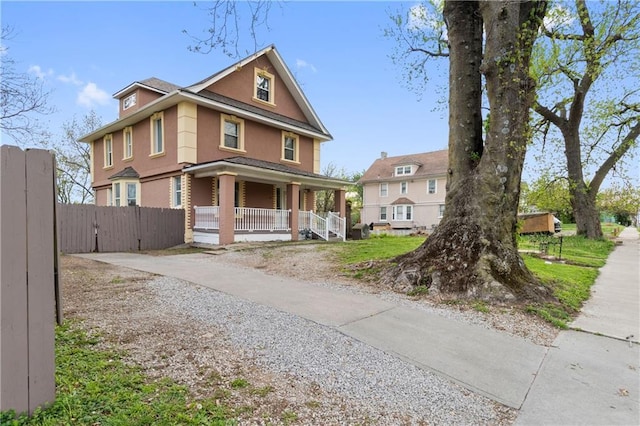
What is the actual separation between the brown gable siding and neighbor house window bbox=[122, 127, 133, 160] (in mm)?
5643

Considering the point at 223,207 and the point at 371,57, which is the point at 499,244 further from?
the point at 223,207

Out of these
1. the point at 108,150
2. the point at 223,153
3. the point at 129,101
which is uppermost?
the point at 129,101

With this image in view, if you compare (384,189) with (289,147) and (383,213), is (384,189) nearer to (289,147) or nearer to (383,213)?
(383,213)

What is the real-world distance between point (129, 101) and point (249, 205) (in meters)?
8.68

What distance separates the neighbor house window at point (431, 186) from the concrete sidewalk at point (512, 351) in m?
27.9

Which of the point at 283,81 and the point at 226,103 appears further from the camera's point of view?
the point at 283,81

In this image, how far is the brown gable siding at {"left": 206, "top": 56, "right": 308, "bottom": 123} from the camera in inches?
614

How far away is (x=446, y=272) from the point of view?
582 centimetres

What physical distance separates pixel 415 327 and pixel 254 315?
2.10 m

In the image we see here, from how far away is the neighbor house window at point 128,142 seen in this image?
17188mm

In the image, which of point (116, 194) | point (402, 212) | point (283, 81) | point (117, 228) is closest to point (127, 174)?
point (116, 194)

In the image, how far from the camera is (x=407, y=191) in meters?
35.1

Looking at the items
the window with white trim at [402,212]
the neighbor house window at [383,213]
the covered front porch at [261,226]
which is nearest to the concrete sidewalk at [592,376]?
the covered front porch at [261,226]

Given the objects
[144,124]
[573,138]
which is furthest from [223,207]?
[573,138]
